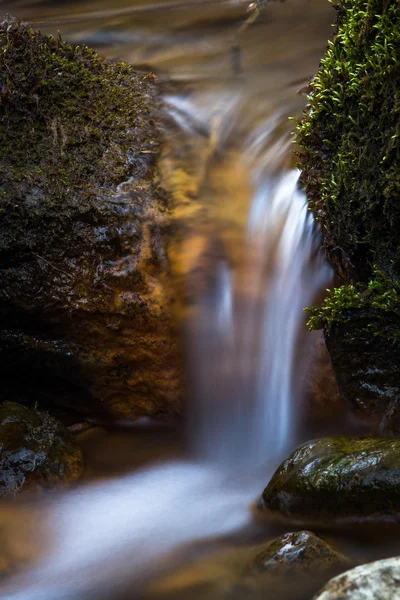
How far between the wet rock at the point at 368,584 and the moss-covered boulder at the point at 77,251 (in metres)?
2.22


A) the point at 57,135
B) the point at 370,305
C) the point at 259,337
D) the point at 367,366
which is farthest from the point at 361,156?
the point at 57,135

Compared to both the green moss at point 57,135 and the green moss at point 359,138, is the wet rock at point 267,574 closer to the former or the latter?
the green moss at point 359,138

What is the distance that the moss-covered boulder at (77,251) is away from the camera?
3.68 m

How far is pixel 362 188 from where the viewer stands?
3082 mm

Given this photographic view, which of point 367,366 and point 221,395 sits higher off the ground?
point 221,395

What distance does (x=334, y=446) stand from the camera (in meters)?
2.62

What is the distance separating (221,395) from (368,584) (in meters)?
2.16

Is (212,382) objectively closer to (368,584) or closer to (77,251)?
(77,251)

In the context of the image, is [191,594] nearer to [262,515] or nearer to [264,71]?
[262,515]

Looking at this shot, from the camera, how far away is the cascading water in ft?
8.84

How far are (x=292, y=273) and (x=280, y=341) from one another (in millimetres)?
436

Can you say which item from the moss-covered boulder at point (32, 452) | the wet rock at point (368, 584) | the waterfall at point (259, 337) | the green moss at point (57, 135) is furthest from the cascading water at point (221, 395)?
the wet rock at point (368, 584)

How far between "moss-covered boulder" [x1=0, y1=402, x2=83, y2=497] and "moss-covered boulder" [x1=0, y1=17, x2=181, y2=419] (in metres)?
0.43

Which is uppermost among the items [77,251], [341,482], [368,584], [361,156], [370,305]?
[77,251]
